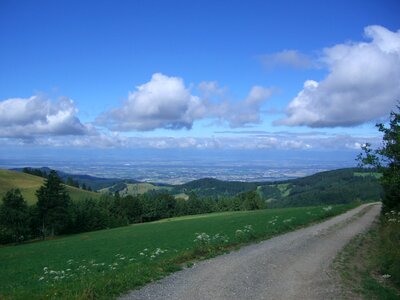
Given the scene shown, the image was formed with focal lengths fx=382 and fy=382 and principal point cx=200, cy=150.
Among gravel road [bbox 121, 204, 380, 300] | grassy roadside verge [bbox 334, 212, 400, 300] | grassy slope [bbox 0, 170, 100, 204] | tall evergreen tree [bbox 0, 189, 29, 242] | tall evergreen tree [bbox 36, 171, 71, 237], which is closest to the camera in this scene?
gravel road [bbox 121, 204, 380, 300]

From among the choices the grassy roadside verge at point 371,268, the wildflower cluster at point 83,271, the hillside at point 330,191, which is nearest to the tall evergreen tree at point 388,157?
the grassy roadside verge at point 371,268

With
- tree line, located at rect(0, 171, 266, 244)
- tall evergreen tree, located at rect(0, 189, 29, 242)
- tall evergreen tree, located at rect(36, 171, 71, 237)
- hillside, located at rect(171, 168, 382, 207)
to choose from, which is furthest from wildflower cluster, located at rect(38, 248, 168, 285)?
hillside, located at rect(171, 168, 382, 207)

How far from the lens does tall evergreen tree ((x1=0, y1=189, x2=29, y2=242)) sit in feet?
229

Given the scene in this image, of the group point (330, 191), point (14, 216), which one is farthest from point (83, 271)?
point (330, 191)

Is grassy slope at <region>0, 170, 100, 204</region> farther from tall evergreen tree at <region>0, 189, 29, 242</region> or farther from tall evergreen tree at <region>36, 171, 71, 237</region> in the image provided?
tall evergreen tree at <region>36, 171, 71, 237</region>

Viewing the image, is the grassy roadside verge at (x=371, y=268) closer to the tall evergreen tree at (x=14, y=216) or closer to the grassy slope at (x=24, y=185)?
the tall evergreen tree at (x=14, y=216)

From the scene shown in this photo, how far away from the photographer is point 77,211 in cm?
8519

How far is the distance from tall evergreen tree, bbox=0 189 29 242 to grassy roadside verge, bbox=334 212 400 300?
2545 inches

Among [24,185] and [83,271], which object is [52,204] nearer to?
[83,271]

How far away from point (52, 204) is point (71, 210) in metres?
8.47

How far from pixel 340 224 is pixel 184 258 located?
17837mm

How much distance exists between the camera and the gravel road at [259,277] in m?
10.7

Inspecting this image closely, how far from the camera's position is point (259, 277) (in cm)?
1250

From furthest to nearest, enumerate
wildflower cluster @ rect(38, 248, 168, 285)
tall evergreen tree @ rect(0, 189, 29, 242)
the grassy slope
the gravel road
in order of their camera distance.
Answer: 1. the grassy slope
2. tall evergreen tree @ rect(0, 189, 29, 242)
3. wildflower cluster @ rect(38, 248, 168, 285)
4. the gravel road
